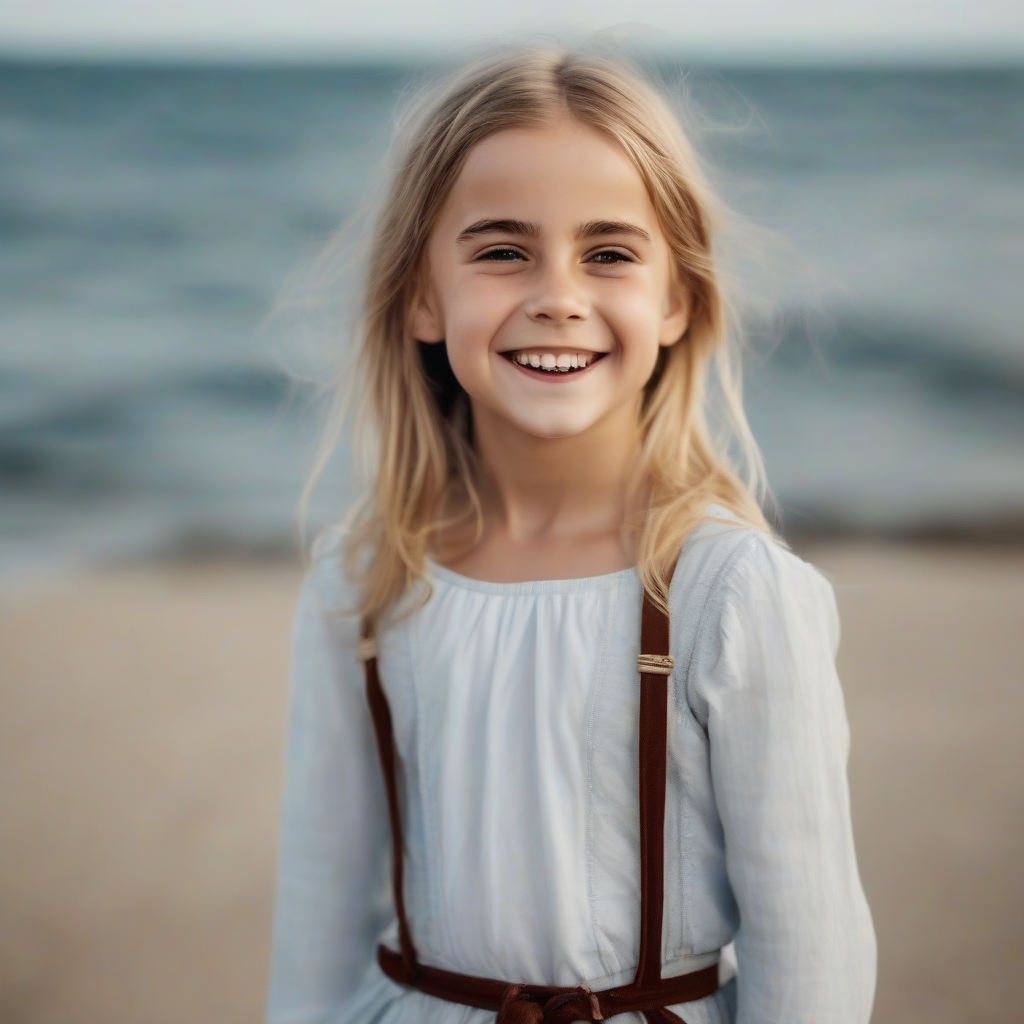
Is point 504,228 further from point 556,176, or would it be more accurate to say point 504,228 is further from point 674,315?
point 674,315

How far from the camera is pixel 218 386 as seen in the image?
393 inches

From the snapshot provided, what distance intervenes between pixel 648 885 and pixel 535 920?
15 cm

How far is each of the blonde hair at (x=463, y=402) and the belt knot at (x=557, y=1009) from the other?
18.0 inches

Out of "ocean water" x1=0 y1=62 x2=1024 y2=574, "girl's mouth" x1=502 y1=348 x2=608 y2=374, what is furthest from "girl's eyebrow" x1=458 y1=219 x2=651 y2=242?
"ocean water" x1=0 y1=62 x2=1024 y2=574

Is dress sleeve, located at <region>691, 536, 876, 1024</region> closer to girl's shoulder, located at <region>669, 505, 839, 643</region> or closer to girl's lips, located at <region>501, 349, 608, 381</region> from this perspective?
girl's shoulder, located at <region>669, 505, 839, 643</region>

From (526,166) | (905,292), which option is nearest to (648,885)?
(526,166)

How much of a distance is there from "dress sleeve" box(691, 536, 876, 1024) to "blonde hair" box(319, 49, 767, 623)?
0.12m

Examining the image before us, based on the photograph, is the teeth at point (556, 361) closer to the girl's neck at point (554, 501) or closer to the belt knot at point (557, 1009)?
the girl's neck at point (554, 501)

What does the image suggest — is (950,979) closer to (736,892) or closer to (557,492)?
(736,892)

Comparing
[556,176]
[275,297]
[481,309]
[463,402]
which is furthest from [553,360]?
[275,297]

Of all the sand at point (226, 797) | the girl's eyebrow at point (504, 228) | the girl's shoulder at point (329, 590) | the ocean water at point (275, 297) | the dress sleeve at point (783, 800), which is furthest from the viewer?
the ocean water at point (275, 297)

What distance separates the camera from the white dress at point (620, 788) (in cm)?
122

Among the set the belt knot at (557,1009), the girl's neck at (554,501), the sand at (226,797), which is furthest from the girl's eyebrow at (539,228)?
the sand at (226,797)

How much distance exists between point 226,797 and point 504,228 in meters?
2.73
